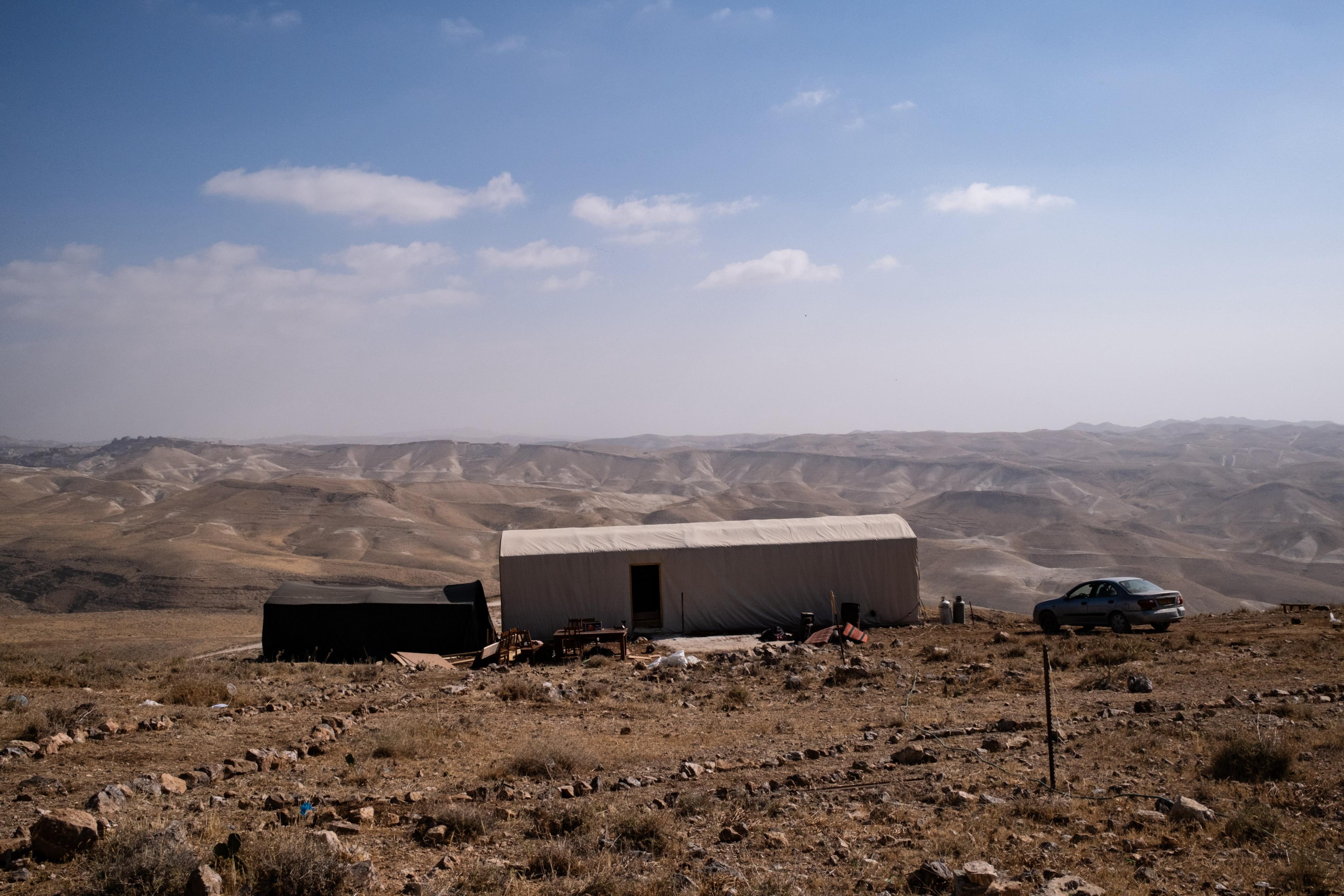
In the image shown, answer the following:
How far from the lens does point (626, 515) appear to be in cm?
7975

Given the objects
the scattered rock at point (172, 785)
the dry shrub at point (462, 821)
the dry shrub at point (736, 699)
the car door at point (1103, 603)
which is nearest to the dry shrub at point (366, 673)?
the dry shrub at point (736, 699)

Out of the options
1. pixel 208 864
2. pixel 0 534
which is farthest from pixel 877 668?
pixel 0 534

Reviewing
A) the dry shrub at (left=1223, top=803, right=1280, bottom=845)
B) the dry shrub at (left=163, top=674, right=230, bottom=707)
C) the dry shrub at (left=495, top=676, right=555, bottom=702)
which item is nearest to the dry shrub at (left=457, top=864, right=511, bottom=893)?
the dry shrub at (left=1223, top=803, right=1280, bottom=845)

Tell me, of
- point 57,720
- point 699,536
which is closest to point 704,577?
point 699,536

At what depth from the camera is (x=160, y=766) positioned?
856 centimetres

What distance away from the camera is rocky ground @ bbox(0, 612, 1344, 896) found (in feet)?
18.4

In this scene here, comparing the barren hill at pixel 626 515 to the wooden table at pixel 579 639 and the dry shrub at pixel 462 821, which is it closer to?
the wooden table at pixel 579 639

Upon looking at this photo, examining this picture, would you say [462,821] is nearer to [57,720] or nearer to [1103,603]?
[57,720]

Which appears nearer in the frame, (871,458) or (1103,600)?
(1103,600)

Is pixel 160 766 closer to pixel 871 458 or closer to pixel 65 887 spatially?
pixel 65 887

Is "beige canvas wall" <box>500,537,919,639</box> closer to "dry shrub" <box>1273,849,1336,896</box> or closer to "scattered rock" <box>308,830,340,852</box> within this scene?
"scattered rock" <box>308,830,340,852</box>

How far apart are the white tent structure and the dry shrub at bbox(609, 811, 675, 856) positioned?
15113 millimetres

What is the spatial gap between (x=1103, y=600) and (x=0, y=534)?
62.5 metres

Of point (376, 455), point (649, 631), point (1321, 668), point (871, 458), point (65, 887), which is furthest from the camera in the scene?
point (376, 455)
